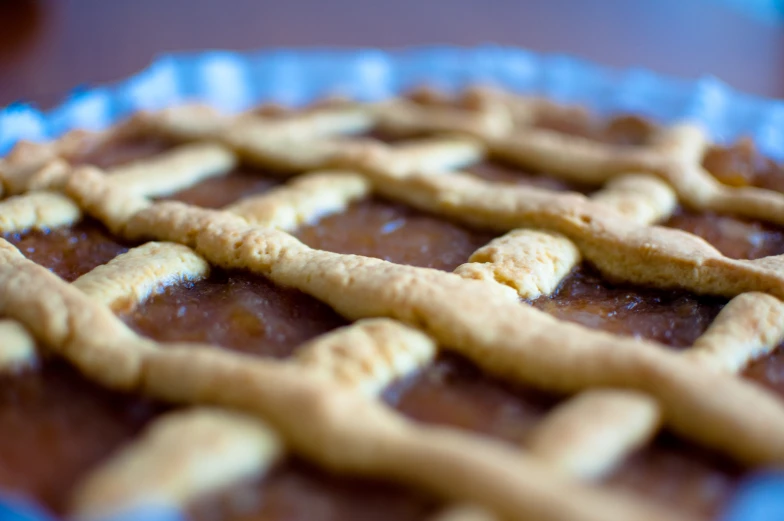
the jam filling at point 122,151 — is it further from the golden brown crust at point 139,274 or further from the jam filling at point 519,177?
the jam filling at point 519,177

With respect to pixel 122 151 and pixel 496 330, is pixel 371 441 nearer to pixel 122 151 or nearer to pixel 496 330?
pixel 496 330

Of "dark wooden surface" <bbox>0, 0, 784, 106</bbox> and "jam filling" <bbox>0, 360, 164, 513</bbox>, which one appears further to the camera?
"dark wooden surface" <bbox>0, 0, 784, 106</bbox>

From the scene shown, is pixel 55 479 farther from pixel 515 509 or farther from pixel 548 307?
pixel 548 307

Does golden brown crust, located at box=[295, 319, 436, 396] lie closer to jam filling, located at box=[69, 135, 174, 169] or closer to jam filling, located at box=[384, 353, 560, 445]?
jam filling, located at box=[384, 353, 560, 445]

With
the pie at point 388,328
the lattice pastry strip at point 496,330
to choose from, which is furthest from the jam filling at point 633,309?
the lattice pastry strip at point 496,330

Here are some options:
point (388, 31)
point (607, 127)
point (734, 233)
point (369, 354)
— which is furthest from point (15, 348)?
point (388, 31)

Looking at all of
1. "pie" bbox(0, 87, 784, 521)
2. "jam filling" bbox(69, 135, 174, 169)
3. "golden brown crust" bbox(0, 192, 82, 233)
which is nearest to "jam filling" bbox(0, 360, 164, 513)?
"pie" bbox(0, 87, 784, 521)

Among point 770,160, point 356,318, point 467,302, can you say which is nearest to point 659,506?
point 467,302
